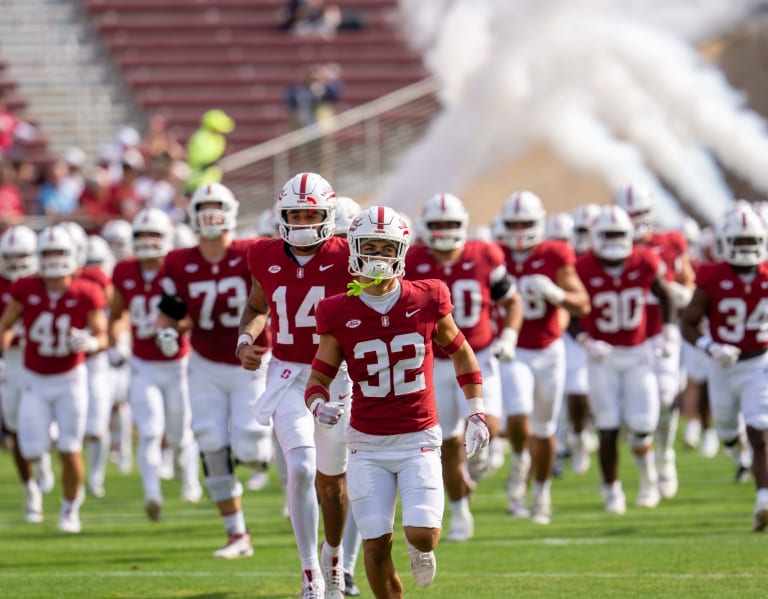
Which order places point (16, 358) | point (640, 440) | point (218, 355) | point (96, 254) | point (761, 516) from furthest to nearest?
point (96, 254) → point (16, 358) → point (640, 440) → point (761, 516) → point (218, 355)

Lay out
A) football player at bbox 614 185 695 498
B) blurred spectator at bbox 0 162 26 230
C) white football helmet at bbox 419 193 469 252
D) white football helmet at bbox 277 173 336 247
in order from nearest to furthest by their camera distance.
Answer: white football helmet at bbox 277 173 336 247
white football helmet at bbox 419 193 469 252
football player at bbox 614 185 695 498
blurred spectator at bbox 0 162 26 230

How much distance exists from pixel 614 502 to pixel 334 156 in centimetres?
1076

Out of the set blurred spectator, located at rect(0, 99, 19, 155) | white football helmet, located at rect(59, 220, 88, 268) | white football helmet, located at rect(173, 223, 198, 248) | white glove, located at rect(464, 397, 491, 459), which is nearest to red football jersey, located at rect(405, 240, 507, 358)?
white glove, located at rect(464, 397, 491, 459)

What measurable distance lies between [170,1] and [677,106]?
343 inches

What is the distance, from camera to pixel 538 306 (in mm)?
11328

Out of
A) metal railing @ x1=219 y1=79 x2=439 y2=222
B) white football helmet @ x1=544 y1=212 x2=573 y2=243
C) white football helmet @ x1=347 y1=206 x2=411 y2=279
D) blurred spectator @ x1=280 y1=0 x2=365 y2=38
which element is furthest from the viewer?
blurred spectator @ x1=280 y1=0 x2=365 y2=38

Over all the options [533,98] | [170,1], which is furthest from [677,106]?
[170,1]

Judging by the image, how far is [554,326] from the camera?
37.0ft

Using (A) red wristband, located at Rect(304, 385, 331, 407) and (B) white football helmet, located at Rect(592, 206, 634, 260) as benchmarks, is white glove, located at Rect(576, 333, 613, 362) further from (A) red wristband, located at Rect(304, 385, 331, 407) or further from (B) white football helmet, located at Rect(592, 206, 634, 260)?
(A) red wristband, located at Rect(304, 385, 331, 407)

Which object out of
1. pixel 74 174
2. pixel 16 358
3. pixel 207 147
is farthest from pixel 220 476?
pixel 207 147

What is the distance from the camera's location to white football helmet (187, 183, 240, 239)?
30.6ft

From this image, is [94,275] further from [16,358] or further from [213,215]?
[213,215]

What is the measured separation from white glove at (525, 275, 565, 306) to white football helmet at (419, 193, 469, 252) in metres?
0.61

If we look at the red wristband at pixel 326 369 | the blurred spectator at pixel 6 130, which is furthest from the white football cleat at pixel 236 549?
the blurred spectator at pixel 6 130
